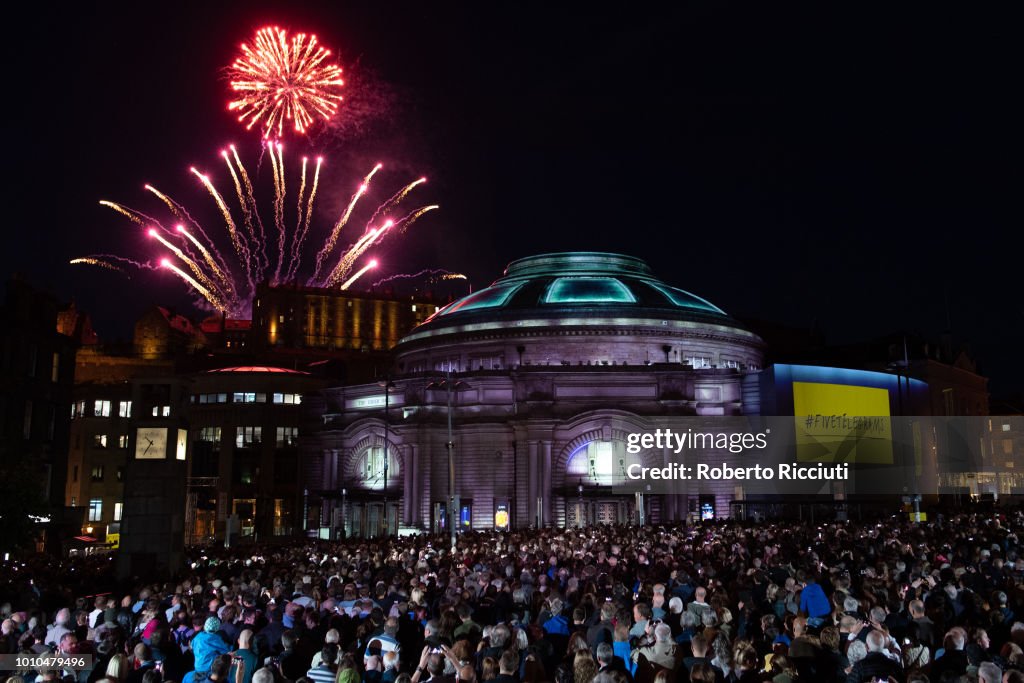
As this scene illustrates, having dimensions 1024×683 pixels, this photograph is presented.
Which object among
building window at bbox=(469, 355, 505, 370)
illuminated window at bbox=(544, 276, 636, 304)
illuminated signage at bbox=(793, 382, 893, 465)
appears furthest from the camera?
illuminated window at bbox=(544, 276, 636, 304)

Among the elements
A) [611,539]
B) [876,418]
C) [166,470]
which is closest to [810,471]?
[876,418]

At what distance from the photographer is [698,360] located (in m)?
87.6

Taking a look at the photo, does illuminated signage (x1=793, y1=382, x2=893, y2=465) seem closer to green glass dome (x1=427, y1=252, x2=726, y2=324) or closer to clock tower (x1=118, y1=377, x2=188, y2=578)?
green glass dome (x1=427, y1=252, x2=726, y2=324)

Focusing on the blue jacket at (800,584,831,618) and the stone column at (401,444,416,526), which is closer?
the blue jacket at (800,584,831,618)

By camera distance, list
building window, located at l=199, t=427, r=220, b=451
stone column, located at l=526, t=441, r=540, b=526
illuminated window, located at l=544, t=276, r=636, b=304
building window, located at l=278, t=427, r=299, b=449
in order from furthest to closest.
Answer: building window, located at l=278, t=427, r=299, b=449
building window, located at l=199, t=427, r=220, b=451
illuminated window, located at l=544, t=276, r=636, b=304
stone column, located at l=526, t=441, r=540, b=526

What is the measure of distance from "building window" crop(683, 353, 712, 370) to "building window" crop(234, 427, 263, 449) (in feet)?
137

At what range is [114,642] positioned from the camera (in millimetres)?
13016

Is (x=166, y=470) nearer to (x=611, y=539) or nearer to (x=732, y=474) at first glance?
(x=611, y=539)

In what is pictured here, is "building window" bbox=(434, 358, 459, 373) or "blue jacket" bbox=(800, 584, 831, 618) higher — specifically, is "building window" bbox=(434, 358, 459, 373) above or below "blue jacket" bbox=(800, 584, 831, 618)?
above

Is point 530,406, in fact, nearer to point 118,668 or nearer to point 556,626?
point 556,626

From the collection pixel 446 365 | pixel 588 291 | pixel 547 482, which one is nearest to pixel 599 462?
pixel 547 482

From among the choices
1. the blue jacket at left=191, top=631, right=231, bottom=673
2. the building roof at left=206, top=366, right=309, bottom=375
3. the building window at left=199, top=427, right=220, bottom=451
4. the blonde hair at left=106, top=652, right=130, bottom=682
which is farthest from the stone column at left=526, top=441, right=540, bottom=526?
the blonde hair at left=106, top=652, right=130, bottom=682

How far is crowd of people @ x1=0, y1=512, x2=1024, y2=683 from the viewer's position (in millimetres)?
11281

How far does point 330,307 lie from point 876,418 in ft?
273
